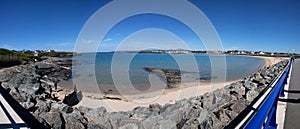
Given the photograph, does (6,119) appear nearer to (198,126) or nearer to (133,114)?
(133,114)

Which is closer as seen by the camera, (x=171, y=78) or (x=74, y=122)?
(x=74, y=122)

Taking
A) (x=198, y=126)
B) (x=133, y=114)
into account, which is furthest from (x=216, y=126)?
(x=133, y=114)

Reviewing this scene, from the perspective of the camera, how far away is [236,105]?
14.3 feet

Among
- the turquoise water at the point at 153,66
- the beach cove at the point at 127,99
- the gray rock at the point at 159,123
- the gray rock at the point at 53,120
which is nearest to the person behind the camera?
the gray rock at the point at 159,123

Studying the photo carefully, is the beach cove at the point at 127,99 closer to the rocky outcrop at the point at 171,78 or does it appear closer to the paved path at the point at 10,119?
the rocky outcrop at the point at 171,78

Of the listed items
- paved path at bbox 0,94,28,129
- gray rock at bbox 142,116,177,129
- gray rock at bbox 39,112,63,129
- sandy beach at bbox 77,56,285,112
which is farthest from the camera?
sandy beach at bbox 77,56,285,112

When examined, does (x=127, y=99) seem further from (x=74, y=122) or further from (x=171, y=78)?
(x=171, y=78)

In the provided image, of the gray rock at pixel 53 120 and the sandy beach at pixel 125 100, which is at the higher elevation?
the gray rock at pixel 53 120

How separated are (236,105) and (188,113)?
39.0 inches

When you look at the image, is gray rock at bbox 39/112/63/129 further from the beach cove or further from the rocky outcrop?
the rocky outcrop

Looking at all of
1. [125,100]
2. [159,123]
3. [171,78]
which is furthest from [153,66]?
[159,123]

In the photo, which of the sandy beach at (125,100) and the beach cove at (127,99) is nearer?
the sandy beach at (125,100)

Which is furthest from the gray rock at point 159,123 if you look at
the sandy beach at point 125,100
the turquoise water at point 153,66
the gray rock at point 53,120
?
the turquoise water at point 153,66

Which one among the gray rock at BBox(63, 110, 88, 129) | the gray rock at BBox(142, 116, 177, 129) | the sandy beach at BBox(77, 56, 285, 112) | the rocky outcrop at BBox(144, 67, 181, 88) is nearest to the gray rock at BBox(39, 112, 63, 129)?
the gray rock at BBox(63, 110, 88, 129)
